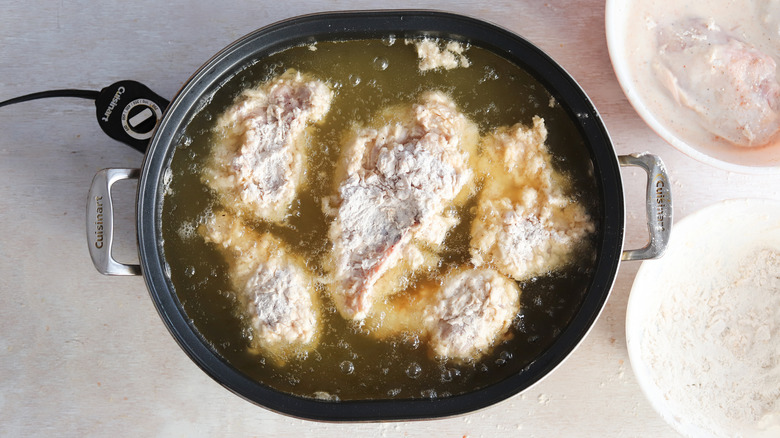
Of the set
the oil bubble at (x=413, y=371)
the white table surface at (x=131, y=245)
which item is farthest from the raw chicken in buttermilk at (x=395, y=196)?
the white table surface at (x=131, y=245)

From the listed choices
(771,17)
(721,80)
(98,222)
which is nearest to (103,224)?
(98,222)

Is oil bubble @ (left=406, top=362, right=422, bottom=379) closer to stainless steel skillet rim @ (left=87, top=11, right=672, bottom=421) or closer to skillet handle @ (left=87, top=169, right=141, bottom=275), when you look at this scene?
stainless steel skillet rim @ (left=87, top=11, right=672, bottom=421)

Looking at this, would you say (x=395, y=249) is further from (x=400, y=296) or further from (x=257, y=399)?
(x=257, y=399)

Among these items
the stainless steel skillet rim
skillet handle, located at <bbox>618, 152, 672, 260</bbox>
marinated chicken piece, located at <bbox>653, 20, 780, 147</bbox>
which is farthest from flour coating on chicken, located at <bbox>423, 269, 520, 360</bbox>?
marinated chicken piece, located at <bbox>653, 20, 780, 147</bbox>

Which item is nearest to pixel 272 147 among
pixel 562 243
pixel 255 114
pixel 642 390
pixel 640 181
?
pixel 255 114

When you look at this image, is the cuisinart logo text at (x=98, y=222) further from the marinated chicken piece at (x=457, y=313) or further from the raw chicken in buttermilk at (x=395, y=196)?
the marinated chicken piece at (x=457, y=313)

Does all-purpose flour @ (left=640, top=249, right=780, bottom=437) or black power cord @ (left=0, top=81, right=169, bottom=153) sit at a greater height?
black power cord @ (left=0, top=81, right=169, bottom=153)
